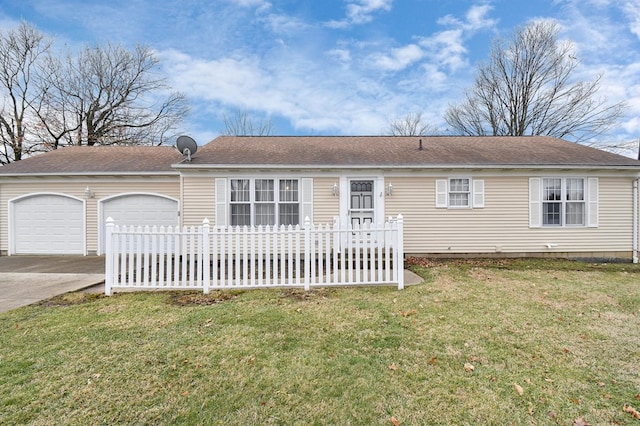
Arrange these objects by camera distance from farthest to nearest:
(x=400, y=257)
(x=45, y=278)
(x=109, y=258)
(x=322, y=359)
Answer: (x=45, y=278) < (x=400, y=257) < (x=109, y=258) < (x=322, y=359)

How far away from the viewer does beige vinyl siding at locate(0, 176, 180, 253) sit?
10188mm

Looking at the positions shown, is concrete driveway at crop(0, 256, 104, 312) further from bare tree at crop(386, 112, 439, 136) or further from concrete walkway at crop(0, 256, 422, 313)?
bare tree at crop(386, 112, 439, 136)

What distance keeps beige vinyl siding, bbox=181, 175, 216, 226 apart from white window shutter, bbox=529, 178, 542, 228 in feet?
33.2

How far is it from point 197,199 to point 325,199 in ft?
13.2

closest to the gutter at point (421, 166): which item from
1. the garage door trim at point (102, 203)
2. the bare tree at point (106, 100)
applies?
the garage door trim at point (102, 203)

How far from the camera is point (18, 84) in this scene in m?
19.1

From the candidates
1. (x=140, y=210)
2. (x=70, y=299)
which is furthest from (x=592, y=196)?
(x=140, y=210)

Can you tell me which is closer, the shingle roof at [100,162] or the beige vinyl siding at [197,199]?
the beige vinyl siding at [197,199]

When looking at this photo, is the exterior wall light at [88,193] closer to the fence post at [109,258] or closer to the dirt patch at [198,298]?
the fence post at [109,258]

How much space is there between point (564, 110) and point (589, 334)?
21926 millimetres

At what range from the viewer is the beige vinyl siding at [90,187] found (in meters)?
10.2

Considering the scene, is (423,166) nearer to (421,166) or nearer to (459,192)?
(421,166)

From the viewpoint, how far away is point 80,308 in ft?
15.0

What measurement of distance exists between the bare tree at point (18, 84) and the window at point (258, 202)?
1869 centimetres
